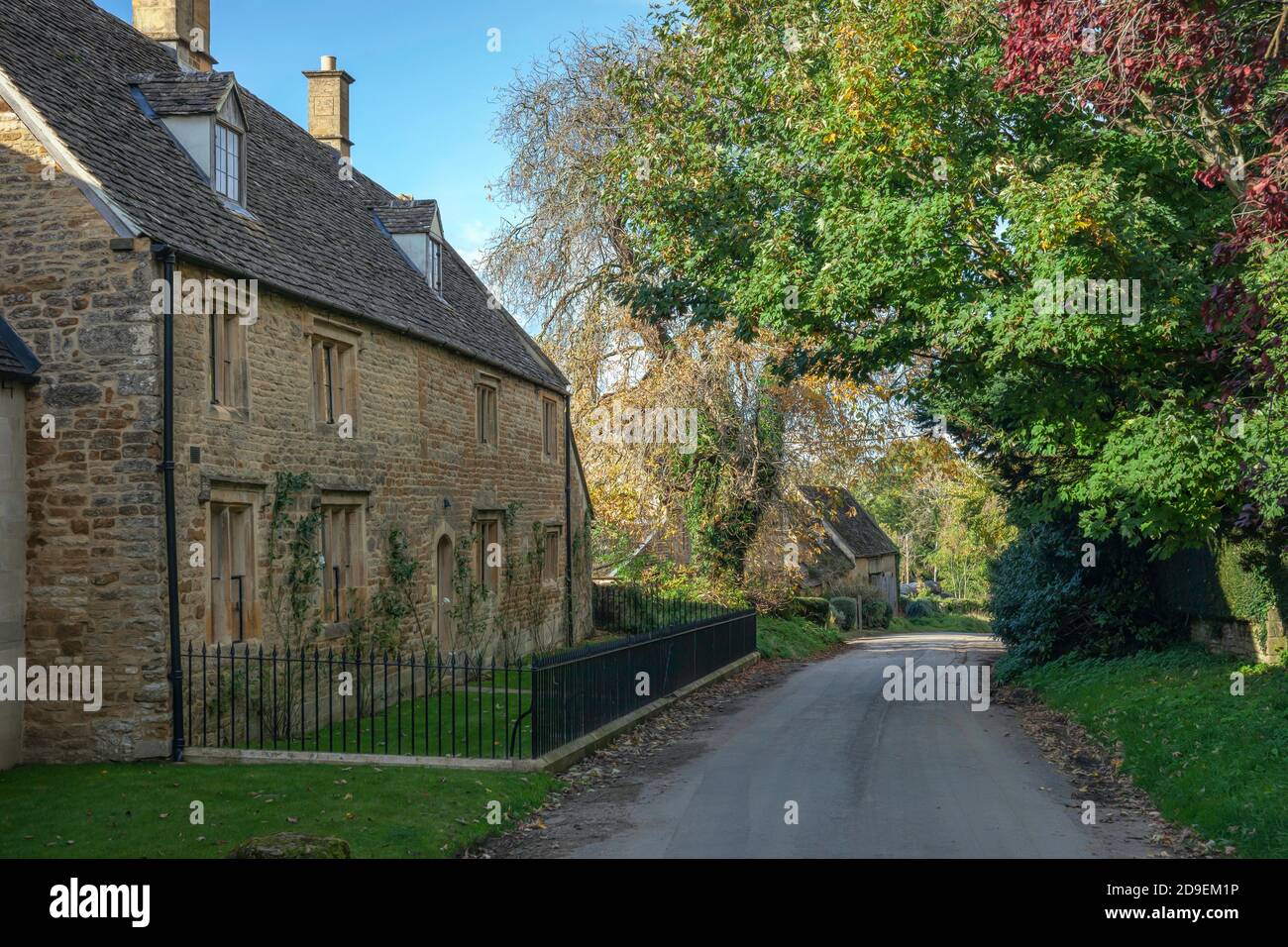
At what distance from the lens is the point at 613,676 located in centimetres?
1557

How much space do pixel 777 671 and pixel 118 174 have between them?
18.1 m

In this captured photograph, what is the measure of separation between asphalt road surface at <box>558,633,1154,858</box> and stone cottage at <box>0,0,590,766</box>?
5.44 metres

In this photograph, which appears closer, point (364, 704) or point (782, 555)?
point (364, 704)

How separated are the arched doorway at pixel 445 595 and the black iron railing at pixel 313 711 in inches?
124

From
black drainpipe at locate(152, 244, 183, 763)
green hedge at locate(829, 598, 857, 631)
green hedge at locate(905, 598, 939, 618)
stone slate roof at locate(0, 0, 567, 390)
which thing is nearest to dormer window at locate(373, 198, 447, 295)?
stone slate roof at locate(0, 0, 567, 390)

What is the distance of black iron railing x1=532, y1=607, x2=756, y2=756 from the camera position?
42.4ft

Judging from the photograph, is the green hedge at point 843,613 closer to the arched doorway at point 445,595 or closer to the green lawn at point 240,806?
the arched doorway at point 445,595

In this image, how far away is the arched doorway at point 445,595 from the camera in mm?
19453

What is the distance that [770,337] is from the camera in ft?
90.7

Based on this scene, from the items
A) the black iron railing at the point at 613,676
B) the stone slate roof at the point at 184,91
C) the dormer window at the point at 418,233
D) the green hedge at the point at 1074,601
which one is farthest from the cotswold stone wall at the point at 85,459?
the green hedge at the point at 1074,601

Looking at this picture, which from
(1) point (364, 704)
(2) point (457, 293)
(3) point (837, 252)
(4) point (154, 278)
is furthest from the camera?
(2) point (457, 293)

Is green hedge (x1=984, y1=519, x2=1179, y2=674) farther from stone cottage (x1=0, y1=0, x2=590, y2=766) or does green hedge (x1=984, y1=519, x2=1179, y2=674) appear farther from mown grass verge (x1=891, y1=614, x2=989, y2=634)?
mown grass verge (x1=891, y1=614, x2=989, y2=634)
